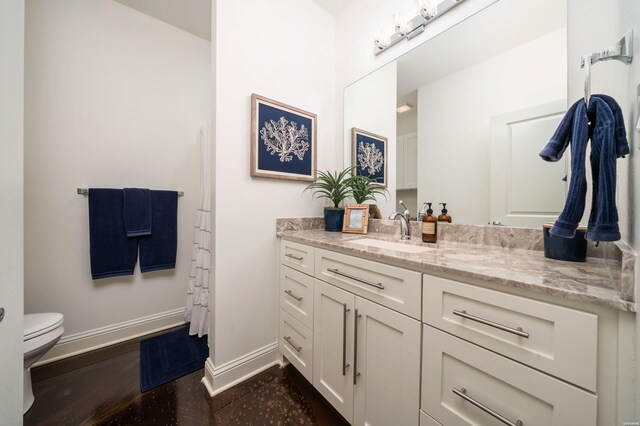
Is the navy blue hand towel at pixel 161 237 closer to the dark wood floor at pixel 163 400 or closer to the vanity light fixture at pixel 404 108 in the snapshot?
the dark wood floor at pixel 163 400

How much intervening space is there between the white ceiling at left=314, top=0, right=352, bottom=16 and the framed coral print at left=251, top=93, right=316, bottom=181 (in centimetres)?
91

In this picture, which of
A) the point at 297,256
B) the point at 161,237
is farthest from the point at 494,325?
the point at 161,237

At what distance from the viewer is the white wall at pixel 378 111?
1.51 metres

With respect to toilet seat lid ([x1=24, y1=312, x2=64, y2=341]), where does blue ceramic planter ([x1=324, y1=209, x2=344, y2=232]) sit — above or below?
above

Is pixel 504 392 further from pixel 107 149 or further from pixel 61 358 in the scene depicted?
pixel 107 149

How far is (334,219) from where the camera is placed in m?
1.62

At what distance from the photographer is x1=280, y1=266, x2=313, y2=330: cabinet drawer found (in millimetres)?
1231

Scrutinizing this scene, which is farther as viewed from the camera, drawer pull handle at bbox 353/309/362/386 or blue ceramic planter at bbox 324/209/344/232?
blue ceramic planter at bbox 324/209/344/232

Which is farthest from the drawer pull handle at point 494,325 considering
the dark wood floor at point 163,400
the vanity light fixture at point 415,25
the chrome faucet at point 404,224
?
the vanity light fixture at point 415,25

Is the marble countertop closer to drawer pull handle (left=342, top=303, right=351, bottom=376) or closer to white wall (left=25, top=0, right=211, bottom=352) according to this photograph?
drawer pull handle (left=342, top=303, right=351, bottom=376)

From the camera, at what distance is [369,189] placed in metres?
1.63

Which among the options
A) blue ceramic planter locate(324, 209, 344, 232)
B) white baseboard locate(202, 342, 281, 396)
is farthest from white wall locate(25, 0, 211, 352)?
blue ceramic planter locate(324, 209, 344, 232)

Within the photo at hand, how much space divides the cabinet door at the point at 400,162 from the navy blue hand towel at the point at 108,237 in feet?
6.84

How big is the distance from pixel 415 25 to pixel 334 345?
185cm
